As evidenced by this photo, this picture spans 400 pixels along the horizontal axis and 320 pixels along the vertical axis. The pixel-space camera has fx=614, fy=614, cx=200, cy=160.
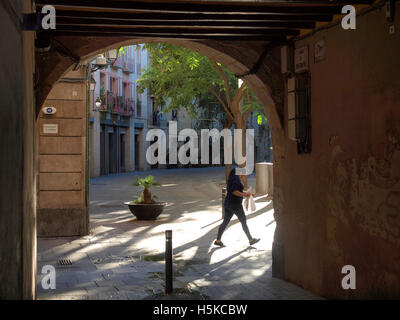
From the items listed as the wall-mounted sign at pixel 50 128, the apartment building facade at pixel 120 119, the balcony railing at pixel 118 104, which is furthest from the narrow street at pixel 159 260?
the balcony railing at pixel 118 104

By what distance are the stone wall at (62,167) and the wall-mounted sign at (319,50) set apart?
6.43 metres

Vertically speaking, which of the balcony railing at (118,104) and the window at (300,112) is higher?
the balcony railing at (118,104)

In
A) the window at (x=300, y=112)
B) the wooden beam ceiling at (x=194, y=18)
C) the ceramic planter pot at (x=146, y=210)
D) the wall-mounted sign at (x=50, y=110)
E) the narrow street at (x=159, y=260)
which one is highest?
the wooden beam ceiling at (x=194, y=18)

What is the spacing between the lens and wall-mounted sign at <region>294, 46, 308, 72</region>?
25.2ft

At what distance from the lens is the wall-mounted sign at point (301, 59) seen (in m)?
7.69

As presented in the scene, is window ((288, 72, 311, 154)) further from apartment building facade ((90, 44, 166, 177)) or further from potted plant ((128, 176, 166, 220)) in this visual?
apartment building facade ((90, 44, 166, 177))

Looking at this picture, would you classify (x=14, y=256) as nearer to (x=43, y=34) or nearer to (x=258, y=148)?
(x=43, y=34)

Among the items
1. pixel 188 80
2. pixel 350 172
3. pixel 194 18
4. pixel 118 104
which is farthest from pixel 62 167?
pixel 118 104

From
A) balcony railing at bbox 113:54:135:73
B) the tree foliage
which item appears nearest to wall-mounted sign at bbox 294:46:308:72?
the tree foliage

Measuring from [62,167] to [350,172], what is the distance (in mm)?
7313

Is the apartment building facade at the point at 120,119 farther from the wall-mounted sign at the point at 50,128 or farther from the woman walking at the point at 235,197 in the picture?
the woman walking at the point at 235,197

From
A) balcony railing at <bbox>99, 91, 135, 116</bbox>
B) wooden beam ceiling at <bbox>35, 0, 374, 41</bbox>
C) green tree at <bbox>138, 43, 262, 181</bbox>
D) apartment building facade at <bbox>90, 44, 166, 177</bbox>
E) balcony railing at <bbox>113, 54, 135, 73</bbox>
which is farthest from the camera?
balcony railing at <bbox>113, 54, 135, 73</bbox>

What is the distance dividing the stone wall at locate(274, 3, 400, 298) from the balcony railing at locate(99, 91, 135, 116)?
30.2m

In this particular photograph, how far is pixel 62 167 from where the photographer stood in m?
12.4
